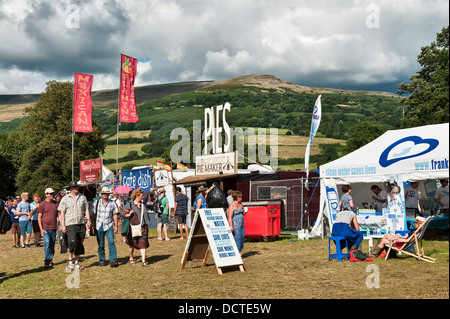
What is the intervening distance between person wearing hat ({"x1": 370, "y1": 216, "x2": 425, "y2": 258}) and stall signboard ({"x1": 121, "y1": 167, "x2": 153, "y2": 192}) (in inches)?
629

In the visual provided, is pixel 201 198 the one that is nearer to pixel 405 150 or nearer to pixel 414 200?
pixel 405 150

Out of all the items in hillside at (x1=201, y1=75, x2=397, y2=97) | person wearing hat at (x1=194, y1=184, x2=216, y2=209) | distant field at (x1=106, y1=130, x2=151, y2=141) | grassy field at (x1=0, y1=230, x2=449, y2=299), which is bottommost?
grassy field at (x1=0, y1=230, x2=449, y2=299)

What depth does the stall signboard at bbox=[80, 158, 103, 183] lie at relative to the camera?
31266 mm

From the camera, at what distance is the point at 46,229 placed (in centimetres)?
1223

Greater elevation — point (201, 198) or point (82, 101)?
point (82, 101)

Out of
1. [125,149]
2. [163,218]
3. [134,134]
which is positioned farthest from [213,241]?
[134,134]

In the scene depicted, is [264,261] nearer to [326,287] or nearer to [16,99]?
[326,287]

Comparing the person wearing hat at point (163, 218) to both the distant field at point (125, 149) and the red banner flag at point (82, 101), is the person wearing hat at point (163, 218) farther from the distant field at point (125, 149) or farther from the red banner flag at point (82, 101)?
the distant field at point (125, 149)

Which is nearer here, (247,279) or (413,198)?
(247,279)

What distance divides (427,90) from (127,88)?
22518 millimetres

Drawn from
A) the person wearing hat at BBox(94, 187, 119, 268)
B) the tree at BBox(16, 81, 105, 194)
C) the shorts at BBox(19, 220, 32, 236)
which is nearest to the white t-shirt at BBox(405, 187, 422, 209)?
the person wearing hat at BBox(94, 187, 119, 268)

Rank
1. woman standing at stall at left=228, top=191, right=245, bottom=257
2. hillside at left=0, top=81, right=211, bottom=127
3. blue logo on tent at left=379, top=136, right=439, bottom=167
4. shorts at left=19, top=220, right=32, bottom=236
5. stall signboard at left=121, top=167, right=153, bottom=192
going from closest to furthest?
woman standing at stall at left=228, top=191, right=245, bottom=257 → blue logo on tent at left=379, top=136, right=439, bottom=167 → shorts at left=19, top=220, right=32, bottom=236 → stall signboard at left=121, top=167, right=153, bottom=192 → hillside at left=0, top=81, right=211, bottom=127

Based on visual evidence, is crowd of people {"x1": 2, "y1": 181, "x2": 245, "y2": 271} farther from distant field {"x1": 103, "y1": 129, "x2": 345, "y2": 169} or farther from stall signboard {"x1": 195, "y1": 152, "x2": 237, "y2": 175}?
distant field {"x1": 103, "y1": 129, "x2": 345, "y2": 169}

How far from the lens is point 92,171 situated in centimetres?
3198
